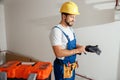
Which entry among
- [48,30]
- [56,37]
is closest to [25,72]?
[56,37]

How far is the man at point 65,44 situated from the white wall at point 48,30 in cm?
67

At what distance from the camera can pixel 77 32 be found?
2.47 metres

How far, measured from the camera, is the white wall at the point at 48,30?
2307 mm

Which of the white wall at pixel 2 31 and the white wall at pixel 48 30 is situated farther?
the white wall at pixel 2 31

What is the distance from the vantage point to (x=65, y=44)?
1697mm

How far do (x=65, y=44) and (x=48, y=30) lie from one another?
101 centimetres

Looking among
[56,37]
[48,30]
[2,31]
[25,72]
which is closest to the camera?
[25,72]

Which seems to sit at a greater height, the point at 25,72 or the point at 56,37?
the point at 56,37

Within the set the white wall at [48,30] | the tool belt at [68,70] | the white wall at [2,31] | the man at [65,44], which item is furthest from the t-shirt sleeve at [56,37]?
the white wall at [2,31]

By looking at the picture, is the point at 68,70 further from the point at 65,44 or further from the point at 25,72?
the point at 25,72

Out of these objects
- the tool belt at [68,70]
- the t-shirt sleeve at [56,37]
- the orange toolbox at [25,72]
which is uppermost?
the t-shirt sleeve at [56,37]

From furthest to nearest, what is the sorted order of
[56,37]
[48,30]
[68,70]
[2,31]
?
[2,31], [48,30], [68,70], [56,37]

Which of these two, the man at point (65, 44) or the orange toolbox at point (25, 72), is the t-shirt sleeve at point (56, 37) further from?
the orange toolbox at point (25, 72)

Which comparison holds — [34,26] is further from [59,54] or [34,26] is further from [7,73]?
[7,73]
